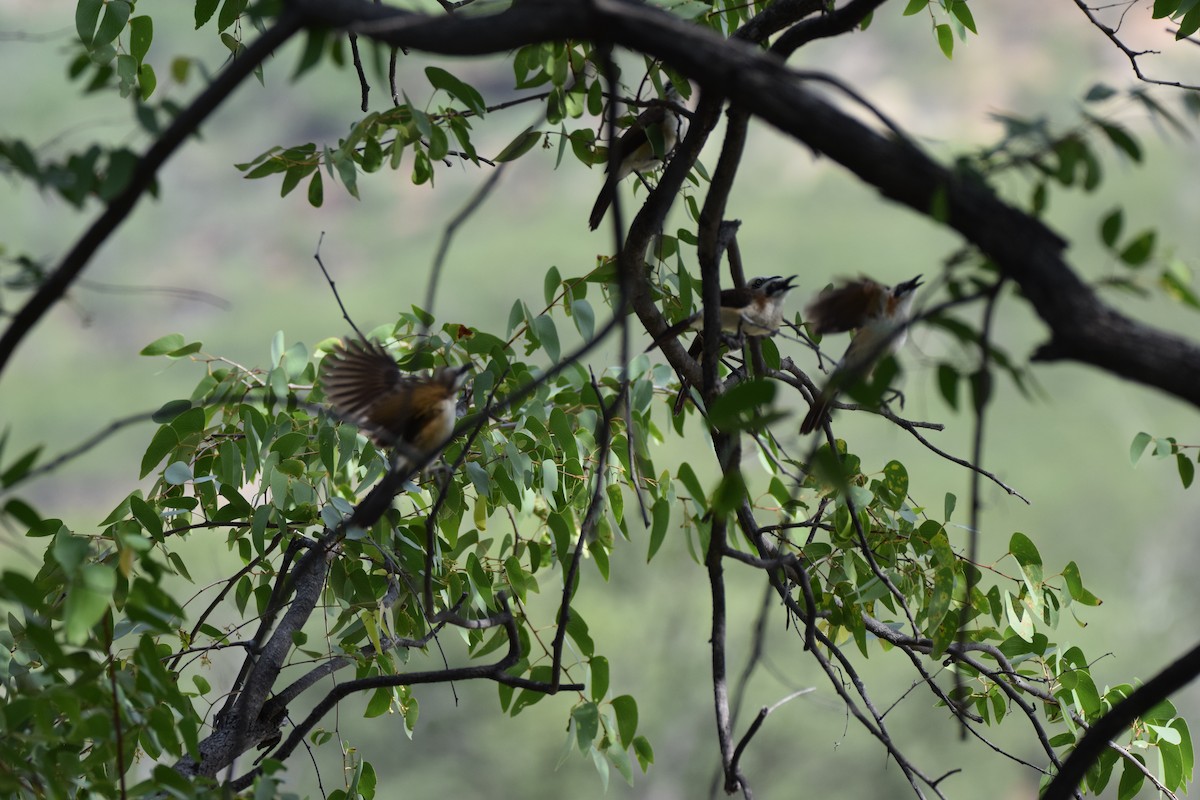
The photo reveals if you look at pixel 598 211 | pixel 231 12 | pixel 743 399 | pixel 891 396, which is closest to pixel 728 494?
pixel 743 399

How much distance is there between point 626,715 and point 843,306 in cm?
84

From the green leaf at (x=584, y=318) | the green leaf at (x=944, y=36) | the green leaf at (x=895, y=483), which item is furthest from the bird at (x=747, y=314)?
the green leaf at (x=944, y=36)

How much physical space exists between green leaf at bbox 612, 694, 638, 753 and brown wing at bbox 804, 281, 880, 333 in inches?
29.9

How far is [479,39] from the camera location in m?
1.10

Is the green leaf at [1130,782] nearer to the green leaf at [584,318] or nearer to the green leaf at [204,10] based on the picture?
the green leaf at [584,318]

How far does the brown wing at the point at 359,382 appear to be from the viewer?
6.42ft

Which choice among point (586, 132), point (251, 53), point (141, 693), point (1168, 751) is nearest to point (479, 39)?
point (251, 53)

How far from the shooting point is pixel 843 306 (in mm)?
1535

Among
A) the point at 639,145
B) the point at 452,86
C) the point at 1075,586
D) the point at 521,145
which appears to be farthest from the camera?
the point at 639,145

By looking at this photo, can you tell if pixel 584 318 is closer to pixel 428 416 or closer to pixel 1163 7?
pixel 428 416

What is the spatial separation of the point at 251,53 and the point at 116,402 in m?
35.7

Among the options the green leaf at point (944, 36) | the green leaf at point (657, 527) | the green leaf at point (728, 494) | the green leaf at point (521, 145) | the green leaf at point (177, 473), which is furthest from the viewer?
the green leaf at point (944, 36)

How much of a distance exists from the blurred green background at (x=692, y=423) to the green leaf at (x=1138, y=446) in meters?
0.50

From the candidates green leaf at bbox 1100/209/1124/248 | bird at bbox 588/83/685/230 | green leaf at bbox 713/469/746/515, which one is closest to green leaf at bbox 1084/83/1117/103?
green leaf at bbox 1100/209/1124/248
